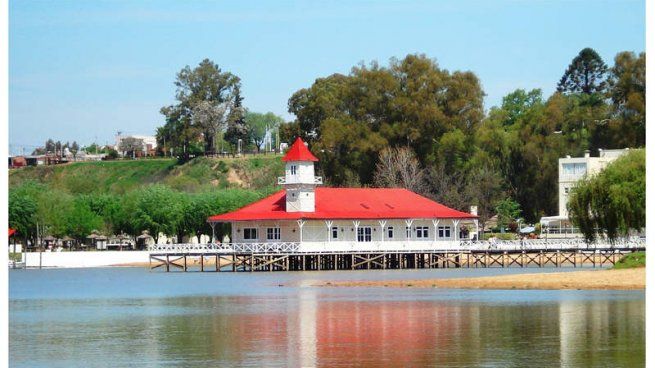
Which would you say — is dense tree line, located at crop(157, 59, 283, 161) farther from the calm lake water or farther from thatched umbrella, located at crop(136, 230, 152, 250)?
the calm lake water

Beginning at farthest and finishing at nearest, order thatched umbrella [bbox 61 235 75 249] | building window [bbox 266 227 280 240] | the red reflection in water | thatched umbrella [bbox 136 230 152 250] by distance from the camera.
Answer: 1. thatched umbrella [bbox 61 235 75 249]
2. thatched umbrella [bbox 136 230 152 250]
3. building window [bbox 266 227 280 240]
4. the red reflection in water

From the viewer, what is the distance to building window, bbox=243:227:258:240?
260 feet

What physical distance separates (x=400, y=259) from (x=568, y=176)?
81.0ft

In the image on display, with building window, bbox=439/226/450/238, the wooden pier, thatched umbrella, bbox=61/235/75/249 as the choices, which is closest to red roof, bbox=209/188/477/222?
building window, bbox=439/226/450/238

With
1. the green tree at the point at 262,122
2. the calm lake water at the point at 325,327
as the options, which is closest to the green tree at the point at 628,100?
the calm lake water at the point at 325,327

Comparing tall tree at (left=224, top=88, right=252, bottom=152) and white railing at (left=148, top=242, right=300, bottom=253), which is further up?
tall tree at (left=224, top=88, right=252, bottom=152)

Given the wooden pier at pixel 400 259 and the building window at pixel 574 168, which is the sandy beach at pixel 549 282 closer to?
the wooden pier at pixel 400 259

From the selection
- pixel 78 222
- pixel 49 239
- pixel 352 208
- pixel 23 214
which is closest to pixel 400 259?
pixel 352 208

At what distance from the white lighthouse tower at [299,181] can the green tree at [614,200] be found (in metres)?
18.2

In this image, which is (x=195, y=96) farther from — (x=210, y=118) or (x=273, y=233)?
(x=273, y=233)

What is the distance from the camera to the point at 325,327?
128ft

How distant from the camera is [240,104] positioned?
143 metres

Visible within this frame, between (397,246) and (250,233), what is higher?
(250,233)
